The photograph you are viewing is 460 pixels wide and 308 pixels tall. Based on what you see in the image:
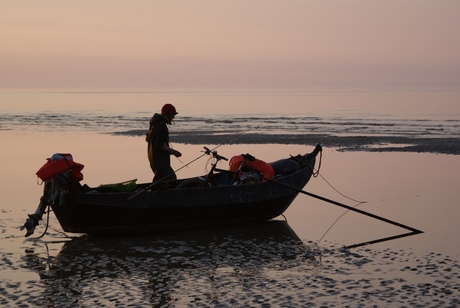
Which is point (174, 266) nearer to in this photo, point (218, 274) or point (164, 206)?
point (218, 274)

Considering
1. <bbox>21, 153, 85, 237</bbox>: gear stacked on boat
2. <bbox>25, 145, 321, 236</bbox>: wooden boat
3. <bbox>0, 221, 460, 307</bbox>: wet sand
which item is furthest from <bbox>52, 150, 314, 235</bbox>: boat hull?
<bbox>0, 221, 460, 307</bbox>: wet sand

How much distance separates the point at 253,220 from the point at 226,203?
2.78 ft

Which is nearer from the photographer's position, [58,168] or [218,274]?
[218,274]

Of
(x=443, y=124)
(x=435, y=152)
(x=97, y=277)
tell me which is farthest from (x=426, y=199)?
(x=443, y=124)

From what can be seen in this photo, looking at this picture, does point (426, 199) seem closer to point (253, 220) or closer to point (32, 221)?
point (253, 220)

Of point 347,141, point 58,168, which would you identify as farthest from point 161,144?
point 347,141

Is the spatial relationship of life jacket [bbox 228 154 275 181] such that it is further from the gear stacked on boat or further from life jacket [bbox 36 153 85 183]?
the gear stacked on boat

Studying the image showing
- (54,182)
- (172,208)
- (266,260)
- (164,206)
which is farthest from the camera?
(172,208)

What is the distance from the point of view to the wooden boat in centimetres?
1162

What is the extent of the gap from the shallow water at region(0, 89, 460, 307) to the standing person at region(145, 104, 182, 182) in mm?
1114

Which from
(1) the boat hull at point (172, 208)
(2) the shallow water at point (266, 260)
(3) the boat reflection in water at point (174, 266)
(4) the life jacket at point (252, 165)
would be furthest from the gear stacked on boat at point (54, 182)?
(4) the life jacket at point (252, 165)

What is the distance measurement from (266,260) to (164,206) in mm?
2499

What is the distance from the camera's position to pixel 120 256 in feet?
35.4

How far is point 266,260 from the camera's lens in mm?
10477
